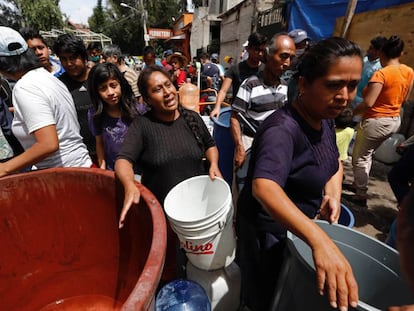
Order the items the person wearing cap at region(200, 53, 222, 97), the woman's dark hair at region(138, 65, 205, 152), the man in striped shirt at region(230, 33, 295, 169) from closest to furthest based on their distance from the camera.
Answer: the woman's dark hair at region(138, 65, 205, 152) → the man in striped shirt at region(230, 33, 295, 169) → the person wearing cap at region(200, 53, 222, 97)

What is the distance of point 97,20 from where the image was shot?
4478cm

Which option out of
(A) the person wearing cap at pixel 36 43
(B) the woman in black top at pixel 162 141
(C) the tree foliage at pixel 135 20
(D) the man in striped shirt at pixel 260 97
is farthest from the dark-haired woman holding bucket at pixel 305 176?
(C) the tree foliage at pixel 135 20

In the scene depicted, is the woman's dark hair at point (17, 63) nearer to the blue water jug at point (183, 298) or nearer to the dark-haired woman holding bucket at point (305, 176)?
the dark-haired woman holding bucket at point (305, 176)

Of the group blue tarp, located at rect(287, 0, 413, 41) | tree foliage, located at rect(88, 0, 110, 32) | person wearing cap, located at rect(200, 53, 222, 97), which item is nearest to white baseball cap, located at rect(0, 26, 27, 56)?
blue tarp, located at rect(287, 0, 413, 41)

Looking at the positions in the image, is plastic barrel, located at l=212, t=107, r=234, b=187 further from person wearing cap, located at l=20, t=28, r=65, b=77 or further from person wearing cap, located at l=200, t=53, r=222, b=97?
person wearing cap, located at l=200, t=53, r=222, b=97

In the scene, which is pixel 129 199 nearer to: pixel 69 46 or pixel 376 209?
pixel 69 46

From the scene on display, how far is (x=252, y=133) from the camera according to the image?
261 cm

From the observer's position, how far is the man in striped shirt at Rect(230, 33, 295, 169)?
90.8 inches

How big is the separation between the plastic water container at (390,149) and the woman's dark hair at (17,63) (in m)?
5.37

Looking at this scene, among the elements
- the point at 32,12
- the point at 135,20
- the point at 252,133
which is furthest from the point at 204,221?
the point at 135,20

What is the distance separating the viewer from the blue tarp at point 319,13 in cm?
535

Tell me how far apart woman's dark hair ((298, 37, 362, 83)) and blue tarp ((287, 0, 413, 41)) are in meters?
5.47

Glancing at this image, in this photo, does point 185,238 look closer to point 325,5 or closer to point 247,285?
point 247,285

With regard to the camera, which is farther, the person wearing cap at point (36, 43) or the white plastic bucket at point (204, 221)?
the person wearing cap at point (36, 43)
